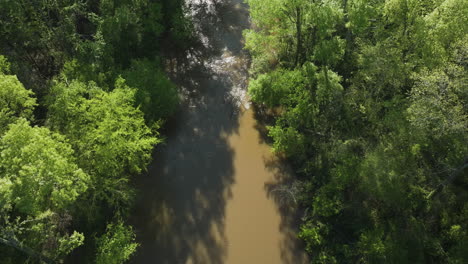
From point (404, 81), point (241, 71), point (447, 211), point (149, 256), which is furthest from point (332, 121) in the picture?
point (149, 256)

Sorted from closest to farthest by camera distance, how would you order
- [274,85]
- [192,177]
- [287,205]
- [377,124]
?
[377,124] → [287,205] → [192,177] → [274,85]

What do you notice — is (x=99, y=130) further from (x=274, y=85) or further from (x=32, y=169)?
(x=274, y=85)

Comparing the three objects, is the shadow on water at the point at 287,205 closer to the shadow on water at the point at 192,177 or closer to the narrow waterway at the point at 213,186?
the narrow waterway at the point at 213,186

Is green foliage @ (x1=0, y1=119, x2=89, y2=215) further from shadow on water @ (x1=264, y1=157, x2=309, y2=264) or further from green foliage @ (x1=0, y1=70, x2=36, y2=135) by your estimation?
shadow on water @ (x1=264, y1=157, x2=309, y2=264)

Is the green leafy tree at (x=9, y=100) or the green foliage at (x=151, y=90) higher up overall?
the green foliage at (x=151, y=90)

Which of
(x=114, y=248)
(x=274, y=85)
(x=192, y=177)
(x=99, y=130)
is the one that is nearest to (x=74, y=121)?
(x=99, y=130)

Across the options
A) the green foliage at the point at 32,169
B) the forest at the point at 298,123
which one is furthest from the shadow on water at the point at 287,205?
the green foliage at the point at 32,169

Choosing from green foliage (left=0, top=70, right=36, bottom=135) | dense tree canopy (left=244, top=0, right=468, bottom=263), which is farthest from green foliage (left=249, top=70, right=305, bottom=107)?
green foliage (left=0, top=70, right=36, bottom=135)
